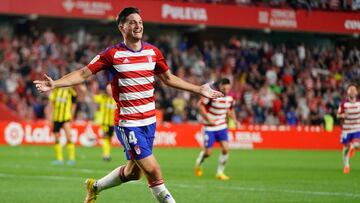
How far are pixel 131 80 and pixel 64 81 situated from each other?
95 cm

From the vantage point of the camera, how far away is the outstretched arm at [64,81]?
353 inches

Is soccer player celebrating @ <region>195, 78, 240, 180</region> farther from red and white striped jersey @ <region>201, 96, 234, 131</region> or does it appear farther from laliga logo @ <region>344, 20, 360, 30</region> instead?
laliga logo @ <region>344, 20, 360, 30</region>

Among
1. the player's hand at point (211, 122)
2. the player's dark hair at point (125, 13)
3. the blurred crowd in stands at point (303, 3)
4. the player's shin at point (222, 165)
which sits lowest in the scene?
the player's shin at point (222, 165)

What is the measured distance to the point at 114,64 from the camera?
33.1 feet

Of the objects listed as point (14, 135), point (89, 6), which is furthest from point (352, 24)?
point (14, 135)

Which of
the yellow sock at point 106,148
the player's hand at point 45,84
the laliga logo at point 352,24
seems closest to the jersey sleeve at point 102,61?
the player's hand at point 45,84

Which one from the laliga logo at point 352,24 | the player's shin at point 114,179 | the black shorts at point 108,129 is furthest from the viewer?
the laliga logo at point 352,24

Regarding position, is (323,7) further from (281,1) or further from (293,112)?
(293,112)

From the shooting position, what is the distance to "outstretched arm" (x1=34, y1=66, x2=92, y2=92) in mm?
8969

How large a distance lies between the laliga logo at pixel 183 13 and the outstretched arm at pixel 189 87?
98.0ft

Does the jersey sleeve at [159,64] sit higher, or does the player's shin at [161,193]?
the jersey sleeve at [159,64]

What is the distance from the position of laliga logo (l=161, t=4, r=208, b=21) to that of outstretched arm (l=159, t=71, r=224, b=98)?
2988cm

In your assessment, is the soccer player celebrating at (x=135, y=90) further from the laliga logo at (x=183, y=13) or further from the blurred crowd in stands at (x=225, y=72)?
the laliga logo at (x=183, y=13)

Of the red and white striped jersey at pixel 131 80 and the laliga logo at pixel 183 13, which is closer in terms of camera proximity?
the red and white striped jersey at pixel 131 80
